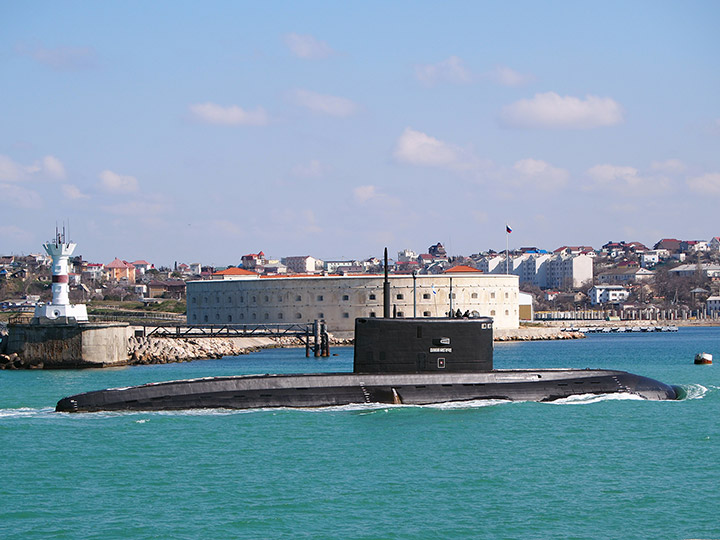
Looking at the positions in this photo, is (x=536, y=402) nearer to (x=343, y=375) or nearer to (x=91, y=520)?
(x=343, y=375)

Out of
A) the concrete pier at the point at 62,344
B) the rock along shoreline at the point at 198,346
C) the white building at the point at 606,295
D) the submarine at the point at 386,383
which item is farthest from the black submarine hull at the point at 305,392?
the white building at the point at 606,295

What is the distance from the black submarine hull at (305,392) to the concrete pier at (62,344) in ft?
63.9

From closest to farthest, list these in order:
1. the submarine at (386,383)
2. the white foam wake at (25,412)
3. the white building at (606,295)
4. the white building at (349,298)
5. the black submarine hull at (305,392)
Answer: the black submarine hull at (305,392) < the submarine at (386,383) < the white foam wake at (25,412) < the white building at (349,298) < the white building at (606,295)

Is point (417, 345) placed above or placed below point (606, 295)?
below

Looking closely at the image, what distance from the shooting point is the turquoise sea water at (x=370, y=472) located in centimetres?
1673

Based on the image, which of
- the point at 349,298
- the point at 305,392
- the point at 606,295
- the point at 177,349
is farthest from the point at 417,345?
the point at 606,295

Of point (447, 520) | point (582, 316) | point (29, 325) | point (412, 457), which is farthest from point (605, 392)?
point (582, 316)

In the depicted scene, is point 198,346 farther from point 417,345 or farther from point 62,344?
point 417,345

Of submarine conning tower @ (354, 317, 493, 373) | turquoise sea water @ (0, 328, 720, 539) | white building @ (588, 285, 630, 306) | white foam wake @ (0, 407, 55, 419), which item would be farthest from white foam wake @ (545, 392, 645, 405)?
white building @ (588, 285, 630, 306)

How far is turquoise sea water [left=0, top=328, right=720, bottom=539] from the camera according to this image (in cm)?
1673

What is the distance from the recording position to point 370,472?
812 inches

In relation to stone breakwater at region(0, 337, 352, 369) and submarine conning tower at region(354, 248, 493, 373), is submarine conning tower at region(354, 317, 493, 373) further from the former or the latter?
stone breakwater at region(0, 337, 352, 369)

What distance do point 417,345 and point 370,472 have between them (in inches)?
337

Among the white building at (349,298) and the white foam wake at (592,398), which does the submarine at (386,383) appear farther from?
the white building at (349,298)
